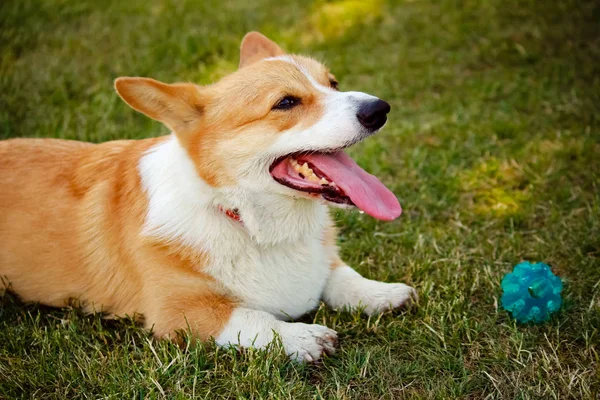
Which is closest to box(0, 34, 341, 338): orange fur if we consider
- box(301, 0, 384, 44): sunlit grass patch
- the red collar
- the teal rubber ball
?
the red collar

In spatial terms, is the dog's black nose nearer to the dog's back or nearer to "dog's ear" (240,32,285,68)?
"dog's ear" (240,32,285,68)

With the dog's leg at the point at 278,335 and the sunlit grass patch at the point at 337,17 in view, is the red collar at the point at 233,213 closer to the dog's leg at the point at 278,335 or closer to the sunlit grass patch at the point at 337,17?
the dog's leg at the point at 278,335

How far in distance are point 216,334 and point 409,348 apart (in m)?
0.85

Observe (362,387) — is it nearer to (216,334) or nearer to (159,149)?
(216,334)

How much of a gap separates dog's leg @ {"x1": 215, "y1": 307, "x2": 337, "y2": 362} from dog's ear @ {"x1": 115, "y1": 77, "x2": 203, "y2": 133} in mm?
896

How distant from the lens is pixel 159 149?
10.1 ft

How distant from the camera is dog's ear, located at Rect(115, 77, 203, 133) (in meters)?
2.71

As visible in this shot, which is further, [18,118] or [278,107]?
[18,118]

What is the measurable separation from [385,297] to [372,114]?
91 cm

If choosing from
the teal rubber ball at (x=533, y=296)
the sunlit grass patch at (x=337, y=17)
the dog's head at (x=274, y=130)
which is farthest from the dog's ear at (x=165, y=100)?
the sunlit grass patch at (x=337, y=17)

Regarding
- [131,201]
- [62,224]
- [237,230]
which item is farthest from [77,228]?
[237,230]

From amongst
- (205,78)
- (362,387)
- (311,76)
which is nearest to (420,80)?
(205,78)

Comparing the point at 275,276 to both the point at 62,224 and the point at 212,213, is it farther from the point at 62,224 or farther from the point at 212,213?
the point at 62,224

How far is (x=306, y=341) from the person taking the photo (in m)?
2.72
